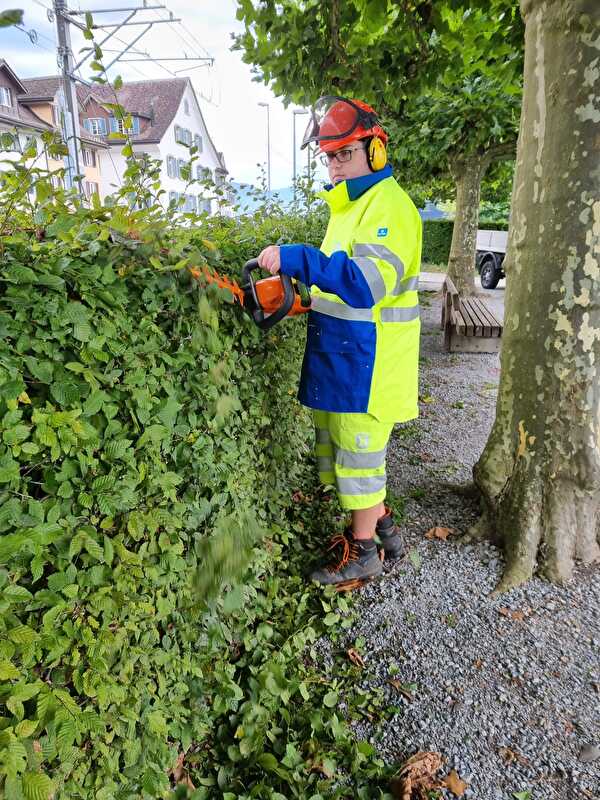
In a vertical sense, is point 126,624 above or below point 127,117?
below

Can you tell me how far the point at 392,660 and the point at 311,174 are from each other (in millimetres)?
4145

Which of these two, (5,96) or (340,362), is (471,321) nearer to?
(340,362)

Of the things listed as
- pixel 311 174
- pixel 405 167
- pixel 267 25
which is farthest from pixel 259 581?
pixel 405 167

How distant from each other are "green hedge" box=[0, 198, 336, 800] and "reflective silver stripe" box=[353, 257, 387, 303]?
0.54 m

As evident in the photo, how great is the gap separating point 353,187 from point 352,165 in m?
0.10

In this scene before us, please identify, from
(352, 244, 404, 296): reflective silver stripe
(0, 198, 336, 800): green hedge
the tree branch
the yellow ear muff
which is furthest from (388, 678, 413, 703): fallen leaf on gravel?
the tree branch

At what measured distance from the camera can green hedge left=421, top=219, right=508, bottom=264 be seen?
80.5 feet

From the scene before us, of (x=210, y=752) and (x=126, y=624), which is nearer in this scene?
(x=126, y=624)

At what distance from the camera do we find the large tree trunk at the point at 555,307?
2662mm

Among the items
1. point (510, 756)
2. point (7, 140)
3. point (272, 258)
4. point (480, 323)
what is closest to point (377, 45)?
point (272, 258)

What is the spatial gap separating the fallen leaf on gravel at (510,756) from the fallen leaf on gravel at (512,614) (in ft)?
2.22

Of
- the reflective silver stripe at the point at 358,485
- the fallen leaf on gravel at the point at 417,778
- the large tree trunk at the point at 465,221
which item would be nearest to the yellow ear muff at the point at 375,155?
the reflective silver stripe at the point at 358,485

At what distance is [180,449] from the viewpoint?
74.6 inches

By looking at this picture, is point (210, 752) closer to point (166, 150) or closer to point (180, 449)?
point (180, 449)
